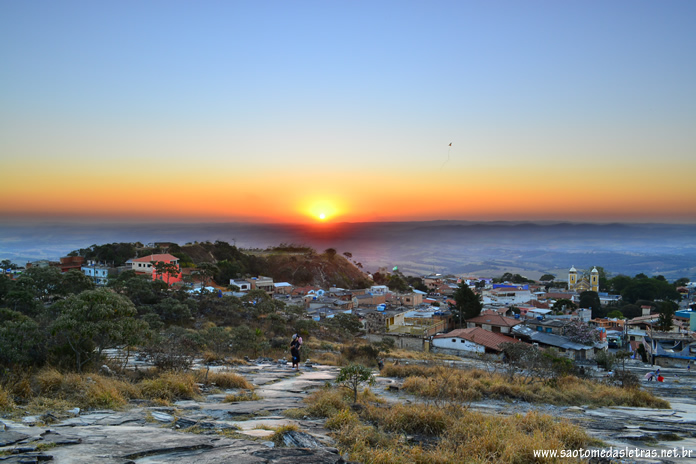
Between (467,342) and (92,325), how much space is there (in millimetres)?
24153

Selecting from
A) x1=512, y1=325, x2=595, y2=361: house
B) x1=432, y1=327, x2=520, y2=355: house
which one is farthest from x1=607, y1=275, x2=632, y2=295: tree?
x1=432, y1=327, x2=520, y2=355: house

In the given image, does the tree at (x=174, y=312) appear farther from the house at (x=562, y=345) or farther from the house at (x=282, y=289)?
the house at (x=282, y=289)

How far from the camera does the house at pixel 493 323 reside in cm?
3594

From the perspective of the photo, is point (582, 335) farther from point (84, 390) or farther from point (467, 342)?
point (84, 390)

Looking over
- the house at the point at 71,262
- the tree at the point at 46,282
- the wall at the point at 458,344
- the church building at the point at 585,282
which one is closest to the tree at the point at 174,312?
the tree at the point at 46,282

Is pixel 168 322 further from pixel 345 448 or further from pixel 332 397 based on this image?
pixel 345 448

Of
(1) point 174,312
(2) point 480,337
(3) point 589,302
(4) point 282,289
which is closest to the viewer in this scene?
(1) point 174,312

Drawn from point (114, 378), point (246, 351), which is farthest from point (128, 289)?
point (114, 378)

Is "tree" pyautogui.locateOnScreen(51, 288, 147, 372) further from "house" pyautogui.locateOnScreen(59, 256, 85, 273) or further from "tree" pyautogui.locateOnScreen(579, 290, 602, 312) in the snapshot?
"tree" pyautogui.locateOnScreen(579, 290, 602, 312)

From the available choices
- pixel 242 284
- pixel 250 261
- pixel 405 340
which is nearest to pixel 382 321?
pixel 405 340

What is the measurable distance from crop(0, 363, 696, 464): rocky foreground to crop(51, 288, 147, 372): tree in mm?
2479

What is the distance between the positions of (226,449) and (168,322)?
20944mm

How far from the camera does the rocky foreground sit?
4762 millimetres

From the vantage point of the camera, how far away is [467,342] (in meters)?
27.9
